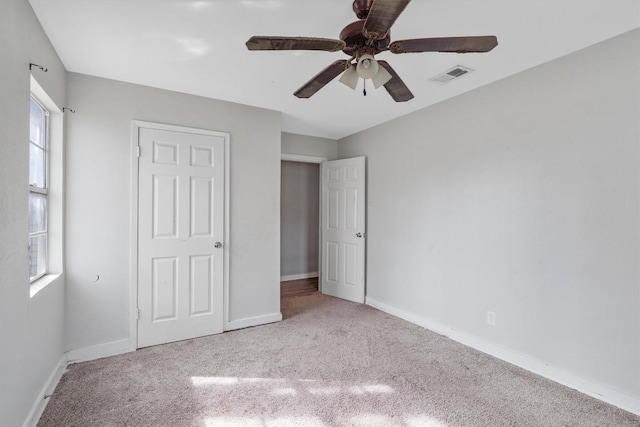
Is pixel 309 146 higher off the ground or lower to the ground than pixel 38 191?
higher

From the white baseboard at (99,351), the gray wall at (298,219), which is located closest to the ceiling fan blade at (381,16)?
the white baseboard at (99,351)

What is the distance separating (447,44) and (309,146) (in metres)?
3.12

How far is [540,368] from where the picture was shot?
2340 mm

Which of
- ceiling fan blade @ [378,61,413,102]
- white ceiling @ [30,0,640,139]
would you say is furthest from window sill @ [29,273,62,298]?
ceiling fan blade @ [378,61,413,102]

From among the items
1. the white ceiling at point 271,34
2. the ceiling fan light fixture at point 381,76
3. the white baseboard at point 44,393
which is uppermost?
the white ceiling at point 271,34

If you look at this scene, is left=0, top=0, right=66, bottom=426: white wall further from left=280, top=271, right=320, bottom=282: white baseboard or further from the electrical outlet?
left=280, top=271, right=320, bottom=282: white baseboard

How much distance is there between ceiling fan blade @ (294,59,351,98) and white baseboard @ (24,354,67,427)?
2.55 m

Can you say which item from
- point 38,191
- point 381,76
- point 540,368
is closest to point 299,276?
point 540,368

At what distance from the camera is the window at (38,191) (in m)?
2.07

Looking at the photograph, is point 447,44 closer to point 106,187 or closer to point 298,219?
point 106,187

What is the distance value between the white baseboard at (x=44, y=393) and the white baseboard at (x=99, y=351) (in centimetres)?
7

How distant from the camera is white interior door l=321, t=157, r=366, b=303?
4.15m

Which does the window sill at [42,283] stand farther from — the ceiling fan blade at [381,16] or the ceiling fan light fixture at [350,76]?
the ceiling fan blade at [381,16]

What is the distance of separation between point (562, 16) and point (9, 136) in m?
3.09
